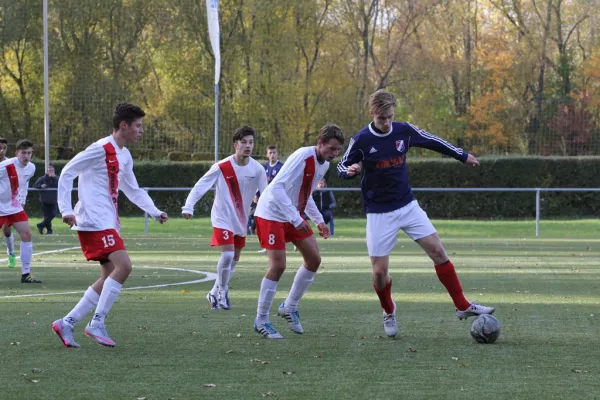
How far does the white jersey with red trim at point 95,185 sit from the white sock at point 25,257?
6.07 metres

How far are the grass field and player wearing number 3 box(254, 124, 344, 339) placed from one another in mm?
250

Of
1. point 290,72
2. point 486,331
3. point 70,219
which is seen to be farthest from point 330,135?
point 290,72

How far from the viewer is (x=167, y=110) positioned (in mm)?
41906

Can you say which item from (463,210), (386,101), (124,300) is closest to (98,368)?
(386,101)

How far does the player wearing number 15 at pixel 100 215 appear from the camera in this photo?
27.7 feet

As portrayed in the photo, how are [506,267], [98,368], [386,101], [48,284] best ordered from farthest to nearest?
[506,267] < [48,284] < [386,101] < [98,368]

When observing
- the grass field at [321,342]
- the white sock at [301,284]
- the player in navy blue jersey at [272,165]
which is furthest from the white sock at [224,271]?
the player in navy blue jersey at [272,165]

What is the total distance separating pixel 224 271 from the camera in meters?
11.5

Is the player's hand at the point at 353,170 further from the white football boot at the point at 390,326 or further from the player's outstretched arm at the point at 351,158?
the white football boot at the point at 390,326

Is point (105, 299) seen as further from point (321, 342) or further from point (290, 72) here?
point (290, 72)

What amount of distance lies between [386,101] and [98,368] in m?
3.21

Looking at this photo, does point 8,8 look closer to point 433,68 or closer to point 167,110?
point 167,110

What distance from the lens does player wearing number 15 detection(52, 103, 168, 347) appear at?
843cm

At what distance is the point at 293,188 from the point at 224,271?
2.43 meters
